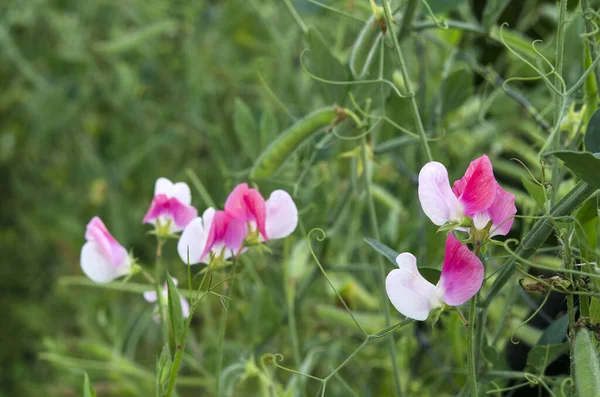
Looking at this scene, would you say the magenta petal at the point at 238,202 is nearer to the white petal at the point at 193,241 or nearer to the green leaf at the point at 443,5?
the white petal at the point at 193,241

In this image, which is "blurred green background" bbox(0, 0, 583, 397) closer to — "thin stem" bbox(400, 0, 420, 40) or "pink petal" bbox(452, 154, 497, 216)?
"thin stem" bbox(400, 0, 420, 40)

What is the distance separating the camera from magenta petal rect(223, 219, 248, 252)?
1.29 feet

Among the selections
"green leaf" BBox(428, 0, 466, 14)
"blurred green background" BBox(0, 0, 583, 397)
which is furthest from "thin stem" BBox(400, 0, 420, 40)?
"blurred green background" BBox(0, 0, 583, 397)

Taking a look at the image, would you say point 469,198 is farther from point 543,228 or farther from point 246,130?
point 246,130

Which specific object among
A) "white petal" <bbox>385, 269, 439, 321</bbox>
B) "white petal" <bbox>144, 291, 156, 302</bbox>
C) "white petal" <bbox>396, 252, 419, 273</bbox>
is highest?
"white petal" <bbox>396, 252, 419, 273</bbox>

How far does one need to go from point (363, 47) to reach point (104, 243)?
0.22m

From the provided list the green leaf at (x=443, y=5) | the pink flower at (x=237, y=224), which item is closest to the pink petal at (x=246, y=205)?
the pink flower at (x=237, y=224)

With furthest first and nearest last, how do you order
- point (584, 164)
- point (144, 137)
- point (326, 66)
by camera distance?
point (144, 137), point (326, 66), point (584, 164)

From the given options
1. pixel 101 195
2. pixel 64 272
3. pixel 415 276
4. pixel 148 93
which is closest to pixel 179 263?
pixel 101 195

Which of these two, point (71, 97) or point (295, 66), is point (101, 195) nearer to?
point (71, 97)

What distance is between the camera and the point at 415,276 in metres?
0.33

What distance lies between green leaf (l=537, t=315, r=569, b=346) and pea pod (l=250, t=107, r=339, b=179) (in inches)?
7.5

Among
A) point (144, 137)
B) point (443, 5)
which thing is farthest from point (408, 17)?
point (144, 137)

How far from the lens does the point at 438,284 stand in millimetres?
331
